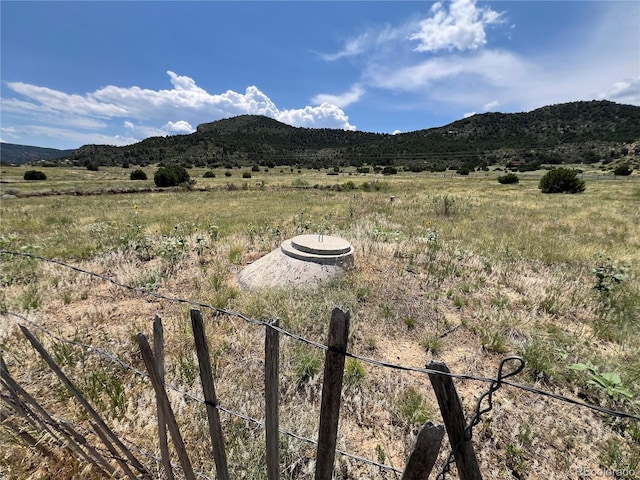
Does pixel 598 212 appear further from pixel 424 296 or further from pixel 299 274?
pixel 299 274

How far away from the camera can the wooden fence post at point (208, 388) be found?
1.67 meters

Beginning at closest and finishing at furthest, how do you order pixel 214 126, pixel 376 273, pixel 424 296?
pixel 424 296 < pixel 376 273 < pixel 214 126

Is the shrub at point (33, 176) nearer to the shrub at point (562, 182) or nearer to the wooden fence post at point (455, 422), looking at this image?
the wooden fence post at point (455, 422)

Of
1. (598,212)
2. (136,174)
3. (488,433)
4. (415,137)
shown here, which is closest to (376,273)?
(488,433)

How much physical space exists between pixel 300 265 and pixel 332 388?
4881 millimetres

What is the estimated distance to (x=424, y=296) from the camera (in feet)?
20.2

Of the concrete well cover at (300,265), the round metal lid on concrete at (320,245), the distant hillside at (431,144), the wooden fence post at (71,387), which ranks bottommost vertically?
the concrete well cover at (300,265)

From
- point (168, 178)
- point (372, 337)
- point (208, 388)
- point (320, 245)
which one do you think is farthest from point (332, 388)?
point (168, 178)

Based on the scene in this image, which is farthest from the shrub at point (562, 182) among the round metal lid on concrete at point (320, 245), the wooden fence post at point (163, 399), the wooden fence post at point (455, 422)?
the wooden fence post at point (163, 399)

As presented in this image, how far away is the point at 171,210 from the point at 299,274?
506 inches

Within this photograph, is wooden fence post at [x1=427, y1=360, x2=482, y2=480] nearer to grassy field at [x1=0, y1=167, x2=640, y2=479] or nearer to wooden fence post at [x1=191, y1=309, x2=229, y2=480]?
wooden fence post at [x1=191, y1=309, x2=229, y2=480]

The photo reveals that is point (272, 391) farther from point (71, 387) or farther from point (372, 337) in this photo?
point (372, 337)

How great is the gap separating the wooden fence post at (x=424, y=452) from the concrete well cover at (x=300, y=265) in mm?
4783

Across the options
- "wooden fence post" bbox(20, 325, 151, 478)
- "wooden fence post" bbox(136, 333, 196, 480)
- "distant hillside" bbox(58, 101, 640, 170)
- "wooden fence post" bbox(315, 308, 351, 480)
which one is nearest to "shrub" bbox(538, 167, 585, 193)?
"wooden fence post" bbox(315, 308, 351, 480)
